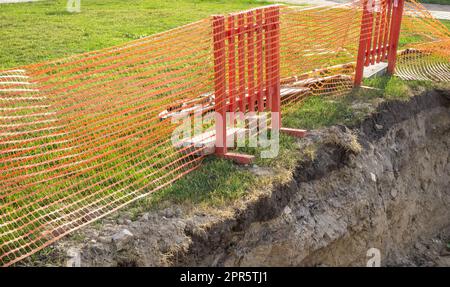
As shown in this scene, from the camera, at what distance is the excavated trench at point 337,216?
500cm

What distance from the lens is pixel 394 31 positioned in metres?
9.92

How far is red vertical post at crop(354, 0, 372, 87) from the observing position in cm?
891

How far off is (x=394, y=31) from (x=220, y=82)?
4.81m

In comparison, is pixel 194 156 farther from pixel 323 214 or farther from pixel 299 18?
pixel 299 18

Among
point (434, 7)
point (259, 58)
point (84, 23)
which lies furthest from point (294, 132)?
point (434, 7)

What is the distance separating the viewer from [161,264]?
486 centimetres

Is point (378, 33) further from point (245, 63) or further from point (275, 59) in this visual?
point (245, 63)

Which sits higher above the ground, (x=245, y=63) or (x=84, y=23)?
(x=245, y=63)

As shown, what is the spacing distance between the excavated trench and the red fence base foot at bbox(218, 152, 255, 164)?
0.51 m

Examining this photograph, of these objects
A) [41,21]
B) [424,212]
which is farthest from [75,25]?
[424,212]

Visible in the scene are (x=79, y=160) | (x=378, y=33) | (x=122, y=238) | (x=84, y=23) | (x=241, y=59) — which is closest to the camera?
(x=122, y=238)

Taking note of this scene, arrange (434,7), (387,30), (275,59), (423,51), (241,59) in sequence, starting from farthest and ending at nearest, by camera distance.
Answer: (434,7) → (423,51) → (387,30) → (275,59) → (241,59)

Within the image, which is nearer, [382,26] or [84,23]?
[382,26]

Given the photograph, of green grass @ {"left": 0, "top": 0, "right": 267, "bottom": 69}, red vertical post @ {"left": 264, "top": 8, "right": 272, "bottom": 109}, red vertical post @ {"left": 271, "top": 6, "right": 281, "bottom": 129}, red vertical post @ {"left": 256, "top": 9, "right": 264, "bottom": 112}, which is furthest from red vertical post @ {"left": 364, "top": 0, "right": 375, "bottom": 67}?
green grass @ {"left": 0, "top": 0, "right": 267, "bottom": 69}
